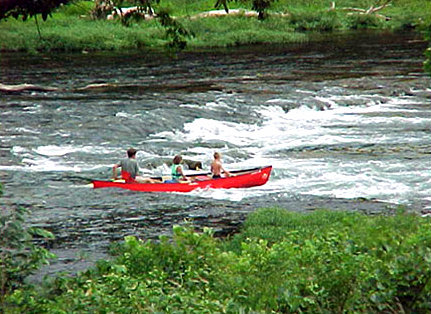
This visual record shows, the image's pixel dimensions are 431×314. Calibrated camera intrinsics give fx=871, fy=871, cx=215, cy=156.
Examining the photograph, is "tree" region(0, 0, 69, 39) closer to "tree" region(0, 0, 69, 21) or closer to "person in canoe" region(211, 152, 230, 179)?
"tree" region(0, 0, 69, 21)

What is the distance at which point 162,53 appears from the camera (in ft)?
137

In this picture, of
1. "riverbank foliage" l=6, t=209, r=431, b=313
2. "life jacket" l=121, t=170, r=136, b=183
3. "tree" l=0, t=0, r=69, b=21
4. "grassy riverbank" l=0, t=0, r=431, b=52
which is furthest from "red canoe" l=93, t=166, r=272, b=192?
"grassy riverbank" l=0, t=0, r=431, b=52

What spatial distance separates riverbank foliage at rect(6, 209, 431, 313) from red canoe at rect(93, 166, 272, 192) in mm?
8202

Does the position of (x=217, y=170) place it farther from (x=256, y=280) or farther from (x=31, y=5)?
(x=31, y=5)

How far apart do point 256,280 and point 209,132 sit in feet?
55.0

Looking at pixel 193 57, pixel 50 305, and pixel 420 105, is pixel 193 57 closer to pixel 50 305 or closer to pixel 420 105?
pixel 420 105

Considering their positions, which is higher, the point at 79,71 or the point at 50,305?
the point at 50,305

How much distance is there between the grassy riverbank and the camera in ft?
142

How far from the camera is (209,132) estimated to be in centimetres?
2570

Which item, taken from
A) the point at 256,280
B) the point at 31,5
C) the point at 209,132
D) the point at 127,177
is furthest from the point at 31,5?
the point at 209,132

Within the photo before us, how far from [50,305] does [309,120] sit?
20.7m

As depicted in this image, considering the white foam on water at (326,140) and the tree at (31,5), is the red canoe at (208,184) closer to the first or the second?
the white foam on water at (326,140)

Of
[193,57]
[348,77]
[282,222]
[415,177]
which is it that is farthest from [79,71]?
[282,222]

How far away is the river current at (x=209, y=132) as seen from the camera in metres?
17.6
